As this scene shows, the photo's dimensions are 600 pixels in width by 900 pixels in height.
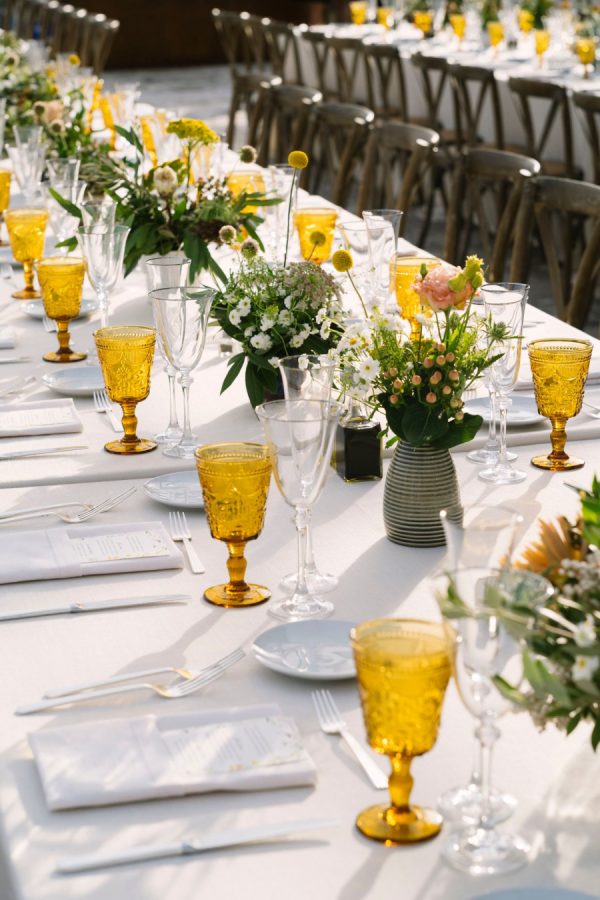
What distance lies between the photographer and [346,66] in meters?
8.29

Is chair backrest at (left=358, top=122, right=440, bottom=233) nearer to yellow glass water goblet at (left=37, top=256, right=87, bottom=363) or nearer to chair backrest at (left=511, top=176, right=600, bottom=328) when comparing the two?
chair backrest at (left=511, top=176, right=600, bottom=328)

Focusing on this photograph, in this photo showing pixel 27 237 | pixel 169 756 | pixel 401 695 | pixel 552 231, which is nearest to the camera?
pixel 401 695

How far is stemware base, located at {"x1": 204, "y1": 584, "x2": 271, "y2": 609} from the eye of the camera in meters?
1.49

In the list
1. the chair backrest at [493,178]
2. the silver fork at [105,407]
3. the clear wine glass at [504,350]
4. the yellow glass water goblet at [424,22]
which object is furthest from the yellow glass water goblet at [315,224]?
the yellow glass water goblet at [424,22]

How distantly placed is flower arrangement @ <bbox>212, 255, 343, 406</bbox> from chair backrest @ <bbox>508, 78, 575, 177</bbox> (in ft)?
12.3

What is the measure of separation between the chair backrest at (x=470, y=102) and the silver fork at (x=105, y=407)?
421cm

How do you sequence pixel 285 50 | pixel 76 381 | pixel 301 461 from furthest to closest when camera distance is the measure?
pixel 285 50, pixel 76 381, pixel 301 461

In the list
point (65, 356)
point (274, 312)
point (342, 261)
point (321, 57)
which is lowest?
point (65, 356)

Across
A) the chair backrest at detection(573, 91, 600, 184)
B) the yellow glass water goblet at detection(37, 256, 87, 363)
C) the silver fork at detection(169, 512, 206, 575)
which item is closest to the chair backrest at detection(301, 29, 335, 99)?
the chair backrest at detection(573, 91, 600, 184)

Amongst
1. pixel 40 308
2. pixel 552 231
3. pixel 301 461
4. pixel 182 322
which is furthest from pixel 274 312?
pixel 552 231

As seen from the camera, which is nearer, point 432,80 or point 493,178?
point 493,178

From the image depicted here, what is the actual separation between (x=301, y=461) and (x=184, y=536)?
32 cm

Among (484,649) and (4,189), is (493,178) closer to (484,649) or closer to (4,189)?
(4,189)

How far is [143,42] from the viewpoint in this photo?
1421cm
